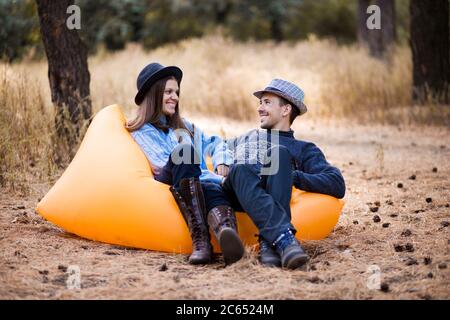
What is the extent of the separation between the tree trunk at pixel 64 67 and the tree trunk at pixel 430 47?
16.8 feet

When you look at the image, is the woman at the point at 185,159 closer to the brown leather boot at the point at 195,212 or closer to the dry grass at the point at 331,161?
the brown leather boot at the point at 195,212

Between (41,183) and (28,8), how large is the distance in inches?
198

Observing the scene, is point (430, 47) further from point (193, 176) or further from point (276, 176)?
point (193, 176)

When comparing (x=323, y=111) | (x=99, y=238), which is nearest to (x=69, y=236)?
(x=99, y=238)

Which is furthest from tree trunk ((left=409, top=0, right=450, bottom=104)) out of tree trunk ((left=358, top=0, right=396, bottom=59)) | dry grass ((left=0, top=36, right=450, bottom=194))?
tree trunk ((left=358, top=0, right=396, bottom=59))

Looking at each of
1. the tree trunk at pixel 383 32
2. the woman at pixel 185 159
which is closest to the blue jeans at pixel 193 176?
the woman at pixel 185 159

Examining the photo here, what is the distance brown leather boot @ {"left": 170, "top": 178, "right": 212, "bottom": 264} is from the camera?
155 inches

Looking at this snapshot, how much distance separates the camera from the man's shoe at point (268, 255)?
374 cm

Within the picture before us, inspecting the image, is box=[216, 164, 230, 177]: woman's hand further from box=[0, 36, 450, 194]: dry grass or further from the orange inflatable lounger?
box=[0, 36, 450, 194]: dry grass

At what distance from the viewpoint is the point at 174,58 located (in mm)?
13203

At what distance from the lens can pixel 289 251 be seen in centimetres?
367

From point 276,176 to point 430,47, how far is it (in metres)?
6.37
